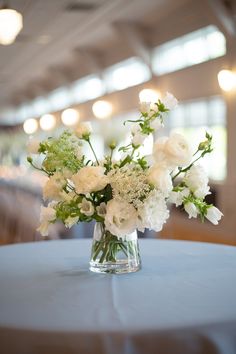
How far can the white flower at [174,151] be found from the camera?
5.04 ft

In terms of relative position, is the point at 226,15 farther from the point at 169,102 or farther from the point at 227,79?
the point at 169,102

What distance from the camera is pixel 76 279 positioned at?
160 centimetres

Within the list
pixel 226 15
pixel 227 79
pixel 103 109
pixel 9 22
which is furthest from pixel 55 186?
pixel 103 109

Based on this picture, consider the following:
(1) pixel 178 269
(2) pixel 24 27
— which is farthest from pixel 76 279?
(2) pixel 24 27

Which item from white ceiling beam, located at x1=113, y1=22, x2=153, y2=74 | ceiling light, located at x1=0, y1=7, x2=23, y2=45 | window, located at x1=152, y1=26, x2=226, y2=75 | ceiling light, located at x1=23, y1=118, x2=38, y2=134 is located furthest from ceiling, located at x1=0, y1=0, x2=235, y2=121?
ceiling light, located at x1=23, y1=118, x2=38, y2=134

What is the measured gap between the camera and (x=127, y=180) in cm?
153

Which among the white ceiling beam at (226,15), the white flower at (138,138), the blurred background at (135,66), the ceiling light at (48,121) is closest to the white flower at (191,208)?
the white flower at (138,138)

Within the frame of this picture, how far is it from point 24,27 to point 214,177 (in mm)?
3510

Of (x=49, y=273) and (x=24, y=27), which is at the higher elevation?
(x=24, y=27)

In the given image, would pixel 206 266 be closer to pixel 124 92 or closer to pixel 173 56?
pixel 173 56

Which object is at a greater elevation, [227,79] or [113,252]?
[227,79]

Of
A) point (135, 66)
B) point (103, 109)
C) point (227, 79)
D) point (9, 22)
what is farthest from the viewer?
point (103, 109)

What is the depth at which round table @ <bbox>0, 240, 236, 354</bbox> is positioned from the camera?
1180mm

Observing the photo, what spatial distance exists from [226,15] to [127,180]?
6.49 meters
